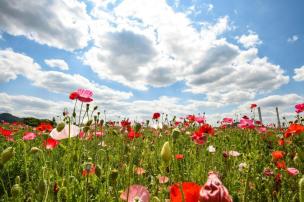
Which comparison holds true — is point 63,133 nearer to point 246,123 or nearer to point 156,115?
point 156,115

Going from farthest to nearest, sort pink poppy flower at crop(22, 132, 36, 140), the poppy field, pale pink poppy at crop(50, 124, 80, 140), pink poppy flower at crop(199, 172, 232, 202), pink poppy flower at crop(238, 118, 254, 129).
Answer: pink poppy flower at crop(238, 118, 254, 129)
pink poppy flower at crop(22, 132, 36, 140)
pale pink poppy at crop(50, 124, 80, 140)
the poppy field
pink poppy flower at crop(199, 172, 232, 202)

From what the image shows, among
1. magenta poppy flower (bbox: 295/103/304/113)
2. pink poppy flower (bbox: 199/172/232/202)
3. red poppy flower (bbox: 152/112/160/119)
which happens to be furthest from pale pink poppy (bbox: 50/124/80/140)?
magenta poppy flower (bbox: 295/103/304/113)

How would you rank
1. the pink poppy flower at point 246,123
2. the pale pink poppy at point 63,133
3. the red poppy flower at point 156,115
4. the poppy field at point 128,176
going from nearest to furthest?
1. the poppy field at point 128,176
2. the pale pink poppy at point 63,133
3. the pink poppy flower at point 246,123
4. the red poppy flower at point 156,115

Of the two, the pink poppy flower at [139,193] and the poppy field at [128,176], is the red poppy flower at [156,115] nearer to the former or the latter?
the poppy field at [128,176]

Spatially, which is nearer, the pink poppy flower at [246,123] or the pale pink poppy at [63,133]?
the pale pink poppy at [63,133]

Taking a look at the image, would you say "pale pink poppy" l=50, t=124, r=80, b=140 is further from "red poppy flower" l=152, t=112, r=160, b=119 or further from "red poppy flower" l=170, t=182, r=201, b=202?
"red poppy flower" l=152, t=112, r=160, b=119

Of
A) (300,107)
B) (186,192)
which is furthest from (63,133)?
(300,107)

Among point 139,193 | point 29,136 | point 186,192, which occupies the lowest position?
point 139,193

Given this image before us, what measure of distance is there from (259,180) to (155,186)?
1143 mm

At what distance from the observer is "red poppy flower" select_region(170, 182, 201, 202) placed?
74 centimetres

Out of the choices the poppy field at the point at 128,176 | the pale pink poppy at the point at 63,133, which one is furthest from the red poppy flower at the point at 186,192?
the pale pink poppy at the point at 63,133

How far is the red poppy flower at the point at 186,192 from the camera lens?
2.43ft

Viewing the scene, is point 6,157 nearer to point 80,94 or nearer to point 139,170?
point 80,94

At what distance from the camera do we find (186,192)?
2.45 feet
